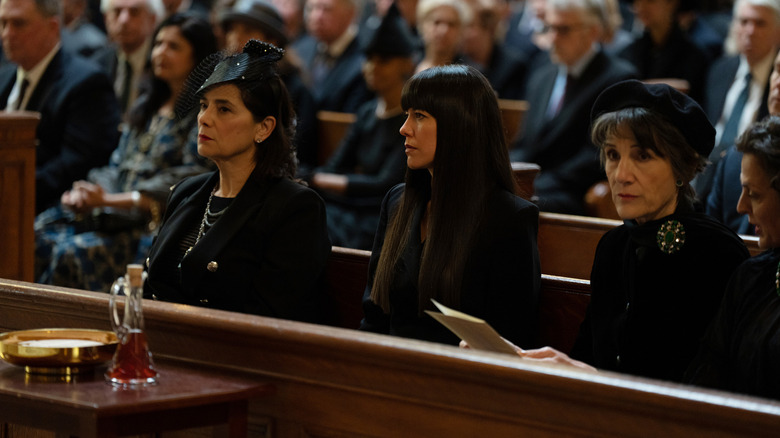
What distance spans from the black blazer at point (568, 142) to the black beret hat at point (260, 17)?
1465mm

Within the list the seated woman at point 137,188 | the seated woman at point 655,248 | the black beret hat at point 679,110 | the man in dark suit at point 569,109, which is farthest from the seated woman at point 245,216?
the man in dark suit at point 569,109

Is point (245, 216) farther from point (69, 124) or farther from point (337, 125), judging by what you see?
point (337, 125)

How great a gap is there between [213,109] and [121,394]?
1.33 m

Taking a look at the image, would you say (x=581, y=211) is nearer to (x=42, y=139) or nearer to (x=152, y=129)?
(x=152, y=129)

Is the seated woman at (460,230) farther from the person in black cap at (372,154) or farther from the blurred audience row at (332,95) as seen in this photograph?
Result: the person in black cap at (372,154)

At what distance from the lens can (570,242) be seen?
3.80 m

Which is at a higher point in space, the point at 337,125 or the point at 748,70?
the point at 748,70

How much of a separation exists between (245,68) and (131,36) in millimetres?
3538

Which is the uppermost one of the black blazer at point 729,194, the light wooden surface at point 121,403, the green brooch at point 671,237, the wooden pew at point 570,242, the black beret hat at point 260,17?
the black beret hat at point 260,17

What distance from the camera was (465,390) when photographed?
196 centimetres

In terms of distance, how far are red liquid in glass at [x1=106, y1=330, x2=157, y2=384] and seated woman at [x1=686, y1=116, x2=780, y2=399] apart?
118 centimetres

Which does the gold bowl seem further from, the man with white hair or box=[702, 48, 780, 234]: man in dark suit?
the man with white hair

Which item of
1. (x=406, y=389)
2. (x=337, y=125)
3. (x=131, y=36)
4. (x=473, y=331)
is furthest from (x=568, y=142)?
(x=406, y=389)

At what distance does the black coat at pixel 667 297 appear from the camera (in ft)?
8.09
